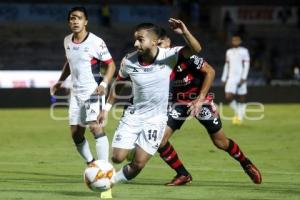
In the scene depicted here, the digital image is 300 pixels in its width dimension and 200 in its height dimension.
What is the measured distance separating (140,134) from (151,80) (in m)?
0.60

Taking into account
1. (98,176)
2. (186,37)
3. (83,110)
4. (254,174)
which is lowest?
(254,174)

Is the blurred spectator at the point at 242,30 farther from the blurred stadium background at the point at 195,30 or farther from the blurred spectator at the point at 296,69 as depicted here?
the blurred spectator at the point at 296,69

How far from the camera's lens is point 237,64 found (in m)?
21.4

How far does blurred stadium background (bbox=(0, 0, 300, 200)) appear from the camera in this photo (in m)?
10.8

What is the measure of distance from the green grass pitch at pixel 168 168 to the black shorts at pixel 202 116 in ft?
2.35

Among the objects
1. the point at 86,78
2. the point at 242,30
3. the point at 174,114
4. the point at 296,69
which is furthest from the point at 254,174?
the point at 242,30

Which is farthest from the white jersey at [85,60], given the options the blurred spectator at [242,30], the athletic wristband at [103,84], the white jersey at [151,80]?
the blurred spectator at [242,30]

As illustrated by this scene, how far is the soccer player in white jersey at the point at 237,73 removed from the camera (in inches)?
835

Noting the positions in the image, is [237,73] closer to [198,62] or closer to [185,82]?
[185,82]

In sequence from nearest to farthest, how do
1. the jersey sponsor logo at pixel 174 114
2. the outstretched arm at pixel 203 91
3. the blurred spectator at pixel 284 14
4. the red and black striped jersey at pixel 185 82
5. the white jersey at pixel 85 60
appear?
1. the outstretched arm at pixel 203 91
2. the red and black striped jersey at pixel 185 82
3. the jersey sponsor logo at pixel 174 114
4. the white jersey at pixel 85 60
5. the blurred spectator at pixel 284 14

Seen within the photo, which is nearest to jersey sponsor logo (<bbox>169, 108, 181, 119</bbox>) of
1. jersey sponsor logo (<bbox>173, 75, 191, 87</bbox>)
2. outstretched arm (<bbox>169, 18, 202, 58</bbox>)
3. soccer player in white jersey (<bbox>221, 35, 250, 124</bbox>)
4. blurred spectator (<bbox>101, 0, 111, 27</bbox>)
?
jersey sponsor logo (<bbox>173, 75, 191, 87</bbox>)

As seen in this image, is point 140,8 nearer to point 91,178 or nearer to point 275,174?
point 275,174

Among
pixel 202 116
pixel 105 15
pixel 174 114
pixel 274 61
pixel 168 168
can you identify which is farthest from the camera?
pixel 105 15

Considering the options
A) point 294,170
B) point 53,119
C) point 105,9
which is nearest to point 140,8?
point 105,9
